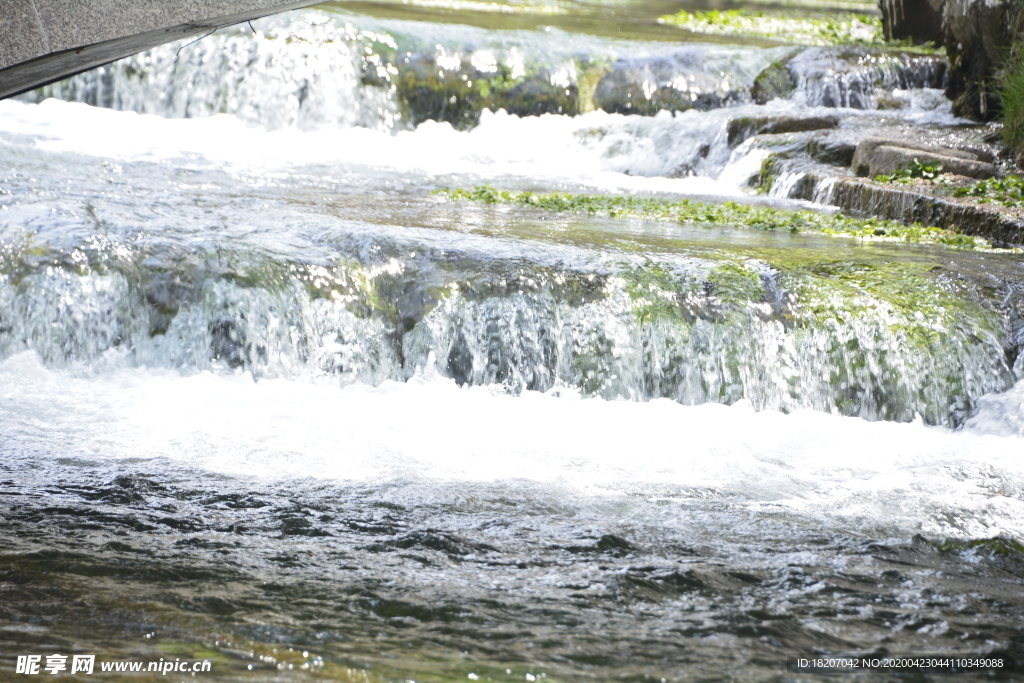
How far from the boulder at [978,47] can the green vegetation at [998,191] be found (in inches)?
115

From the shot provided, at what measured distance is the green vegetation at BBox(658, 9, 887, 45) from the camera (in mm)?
20062

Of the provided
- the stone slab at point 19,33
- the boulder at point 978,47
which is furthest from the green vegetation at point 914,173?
the stone slab at point 19,33

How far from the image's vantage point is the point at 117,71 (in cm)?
1379

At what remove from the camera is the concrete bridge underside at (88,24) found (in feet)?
13.9

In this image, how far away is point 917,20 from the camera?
18.3 m

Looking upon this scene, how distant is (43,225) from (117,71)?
8453 millimetres

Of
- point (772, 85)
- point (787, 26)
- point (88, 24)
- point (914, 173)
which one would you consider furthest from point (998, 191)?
point (787, 26)

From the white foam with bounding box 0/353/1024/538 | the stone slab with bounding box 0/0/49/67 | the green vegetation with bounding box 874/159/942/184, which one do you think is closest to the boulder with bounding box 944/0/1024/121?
the green vegetation with bounding box 874/159/942/184

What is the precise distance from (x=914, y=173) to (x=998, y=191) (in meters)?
0.99

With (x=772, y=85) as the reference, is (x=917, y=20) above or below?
above

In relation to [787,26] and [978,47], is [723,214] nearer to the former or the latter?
[978,47]

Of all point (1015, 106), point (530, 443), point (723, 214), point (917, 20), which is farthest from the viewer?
point (917, 20)

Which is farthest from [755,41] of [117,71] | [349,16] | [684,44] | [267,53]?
[117,71]

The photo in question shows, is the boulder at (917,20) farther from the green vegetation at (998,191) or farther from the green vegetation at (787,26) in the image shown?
the green vegetation at (998,191)
